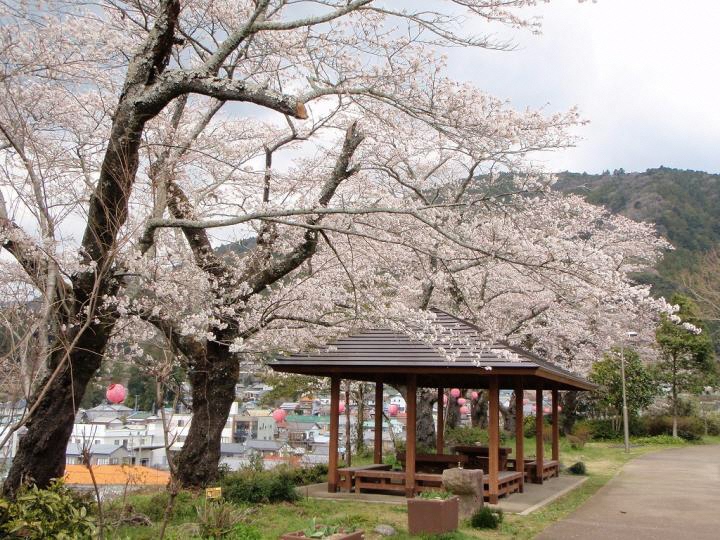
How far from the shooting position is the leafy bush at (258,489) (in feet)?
29.9

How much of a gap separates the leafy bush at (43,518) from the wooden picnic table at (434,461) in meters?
8.36

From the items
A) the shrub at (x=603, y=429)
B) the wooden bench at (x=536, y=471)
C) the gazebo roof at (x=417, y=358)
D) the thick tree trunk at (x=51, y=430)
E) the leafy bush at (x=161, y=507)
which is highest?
the gazebo roof at (x=417, y=358)

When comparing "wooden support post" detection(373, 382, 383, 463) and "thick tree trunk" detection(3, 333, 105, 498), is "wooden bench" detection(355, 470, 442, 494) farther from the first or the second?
"thick tree trunk" detection(3, 333, 105, 498)

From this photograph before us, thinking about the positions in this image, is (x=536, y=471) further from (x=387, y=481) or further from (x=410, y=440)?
(x=410, y=440)

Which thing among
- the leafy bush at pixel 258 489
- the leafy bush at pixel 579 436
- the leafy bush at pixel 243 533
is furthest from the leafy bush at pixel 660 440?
the leafy bush at pixel 243 533

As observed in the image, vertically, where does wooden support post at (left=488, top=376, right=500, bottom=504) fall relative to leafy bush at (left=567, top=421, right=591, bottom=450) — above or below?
above

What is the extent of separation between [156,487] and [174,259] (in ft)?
13.2

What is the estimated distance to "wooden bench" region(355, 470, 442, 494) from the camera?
1085 centimetres

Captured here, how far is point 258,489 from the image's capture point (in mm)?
9164

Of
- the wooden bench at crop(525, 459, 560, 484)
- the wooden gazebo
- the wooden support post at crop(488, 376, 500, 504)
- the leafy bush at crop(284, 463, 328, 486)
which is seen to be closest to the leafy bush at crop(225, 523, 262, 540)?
the wooden gazebo

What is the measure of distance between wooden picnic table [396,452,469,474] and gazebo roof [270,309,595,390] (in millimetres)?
1778

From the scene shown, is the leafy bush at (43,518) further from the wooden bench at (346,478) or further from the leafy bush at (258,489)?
the wooden bench at (346,478)

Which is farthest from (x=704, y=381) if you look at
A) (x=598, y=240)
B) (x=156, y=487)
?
(x=156, y=487)

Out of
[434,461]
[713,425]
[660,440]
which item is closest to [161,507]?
[434,461]
